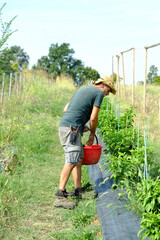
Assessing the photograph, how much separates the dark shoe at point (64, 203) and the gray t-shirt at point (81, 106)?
869 mm

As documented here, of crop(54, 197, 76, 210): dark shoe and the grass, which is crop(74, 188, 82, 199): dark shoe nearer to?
the grass

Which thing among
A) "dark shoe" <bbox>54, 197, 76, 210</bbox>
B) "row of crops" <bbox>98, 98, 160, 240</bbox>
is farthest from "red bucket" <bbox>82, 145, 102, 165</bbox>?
"dark shoe" <bbox>54, 197, 76, 210</bbox>

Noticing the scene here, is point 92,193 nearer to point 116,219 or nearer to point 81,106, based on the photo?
point 116,219

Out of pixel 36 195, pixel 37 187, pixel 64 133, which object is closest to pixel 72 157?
pixel 64 133

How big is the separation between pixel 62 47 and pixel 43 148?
5525 cm

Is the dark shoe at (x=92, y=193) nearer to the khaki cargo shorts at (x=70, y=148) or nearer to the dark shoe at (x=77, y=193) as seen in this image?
the dark shoe at (x=77, y=193)

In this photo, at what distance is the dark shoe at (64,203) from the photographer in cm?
370

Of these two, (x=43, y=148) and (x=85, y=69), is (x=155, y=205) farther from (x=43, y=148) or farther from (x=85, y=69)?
(x=85, y=69)

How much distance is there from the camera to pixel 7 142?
5.72 metres

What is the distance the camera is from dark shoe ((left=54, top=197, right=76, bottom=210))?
3699mm

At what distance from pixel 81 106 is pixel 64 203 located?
1.21m

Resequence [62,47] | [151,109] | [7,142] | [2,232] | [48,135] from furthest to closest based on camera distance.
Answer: [62,47], [151,109], [48,135], [7,142], [2,232]

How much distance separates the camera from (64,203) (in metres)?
3.71

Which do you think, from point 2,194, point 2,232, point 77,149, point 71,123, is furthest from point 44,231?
point 71,123
